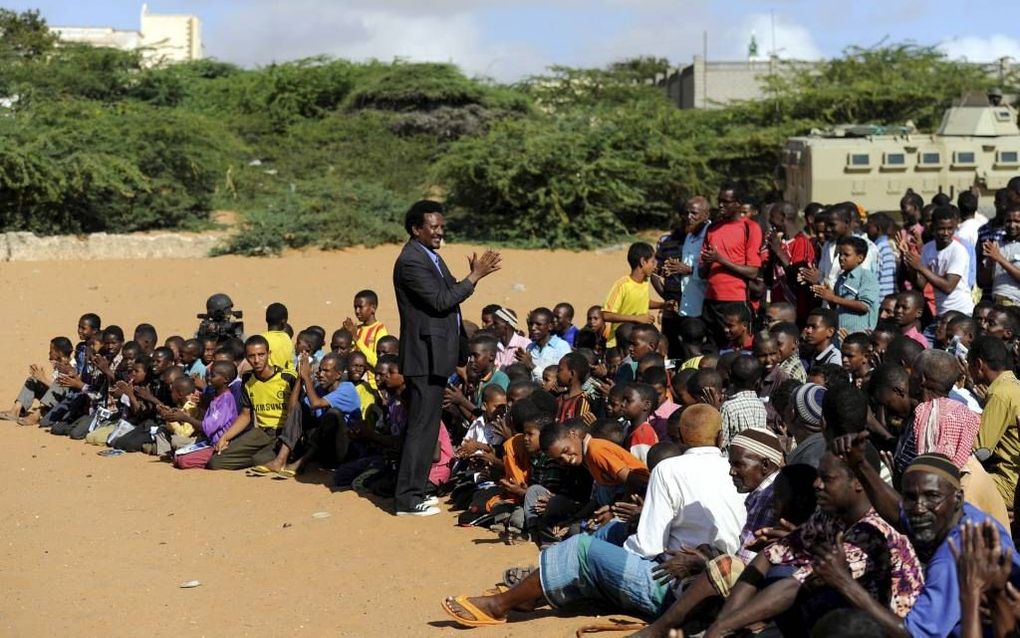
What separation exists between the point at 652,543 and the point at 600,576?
26 cm

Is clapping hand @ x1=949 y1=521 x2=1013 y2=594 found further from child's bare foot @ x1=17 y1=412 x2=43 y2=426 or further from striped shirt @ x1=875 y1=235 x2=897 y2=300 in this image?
child's bare foot @ x1=17 y1=412 x2=43 y2=426

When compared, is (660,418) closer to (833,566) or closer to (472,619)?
(472,619)

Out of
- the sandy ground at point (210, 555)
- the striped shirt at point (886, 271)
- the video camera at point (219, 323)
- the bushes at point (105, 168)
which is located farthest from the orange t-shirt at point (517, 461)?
the bushes at point (105, 168)

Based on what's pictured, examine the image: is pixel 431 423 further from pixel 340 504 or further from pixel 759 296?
pixel 759 296

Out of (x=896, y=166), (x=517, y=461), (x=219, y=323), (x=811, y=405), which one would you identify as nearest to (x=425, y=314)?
(x=517, y=461)

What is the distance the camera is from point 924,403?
585 cm

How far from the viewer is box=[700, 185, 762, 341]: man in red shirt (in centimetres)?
931

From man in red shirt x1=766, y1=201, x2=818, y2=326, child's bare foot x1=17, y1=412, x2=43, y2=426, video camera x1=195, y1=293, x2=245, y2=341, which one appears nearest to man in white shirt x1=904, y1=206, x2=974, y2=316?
man in red shirt x1=766, y1=201, x2=818, y2=326

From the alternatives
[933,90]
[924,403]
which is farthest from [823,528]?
[933,90]

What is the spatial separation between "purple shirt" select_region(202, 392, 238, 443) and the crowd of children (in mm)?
16

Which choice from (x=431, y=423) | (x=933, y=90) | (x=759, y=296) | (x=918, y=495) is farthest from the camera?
(x=933, y=90)

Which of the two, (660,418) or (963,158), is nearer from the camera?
(660,418)

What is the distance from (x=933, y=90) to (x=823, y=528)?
79.6 ft

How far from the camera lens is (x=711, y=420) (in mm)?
6078
